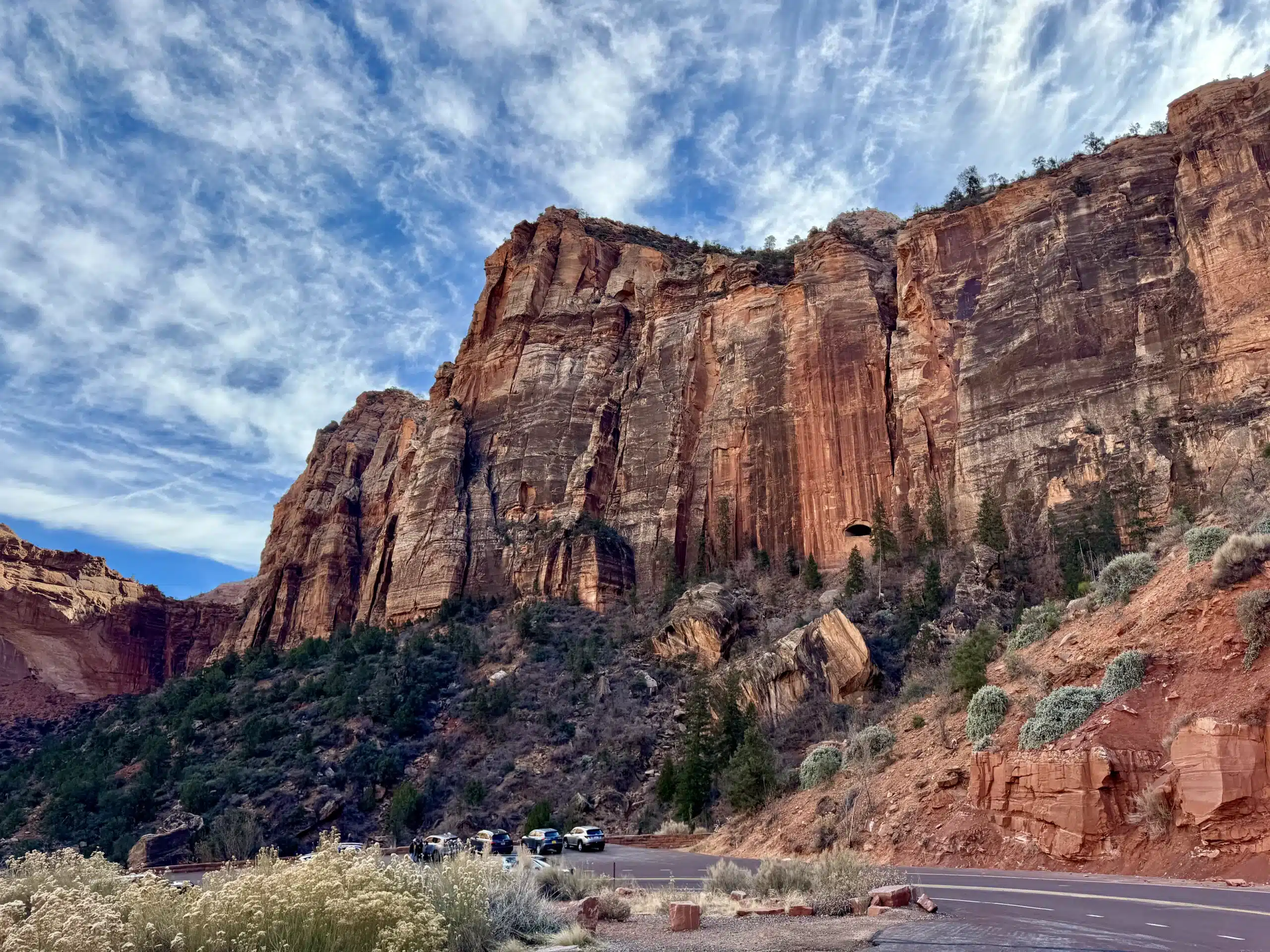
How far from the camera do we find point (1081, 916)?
1018 centimetres

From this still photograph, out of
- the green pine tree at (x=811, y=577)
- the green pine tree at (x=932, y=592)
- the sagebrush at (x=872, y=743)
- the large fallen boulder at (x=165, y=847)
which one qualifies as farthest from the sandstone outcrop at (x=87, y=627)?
the sagebrush at (x=872, y=743)


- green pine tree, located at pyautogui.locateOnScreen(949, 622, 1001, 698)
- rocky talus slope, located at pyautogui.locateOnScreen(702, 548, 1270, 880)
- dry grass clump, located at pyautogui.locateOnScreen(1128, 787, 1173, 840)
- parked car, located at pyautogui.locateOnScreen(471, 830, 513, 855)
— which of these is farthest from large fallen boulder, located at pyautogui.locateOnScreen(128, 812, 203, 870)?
dry grass clump, located at pyautogui.locateOnScreen(1128, 787, 1173, 840)

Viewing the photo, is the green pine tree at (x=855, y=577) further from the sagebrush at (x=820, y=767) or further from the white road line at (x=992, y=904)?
the white road line at (x=992, y=904)

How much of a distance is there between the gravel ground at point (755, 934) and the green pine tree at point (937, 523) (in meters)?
40.0

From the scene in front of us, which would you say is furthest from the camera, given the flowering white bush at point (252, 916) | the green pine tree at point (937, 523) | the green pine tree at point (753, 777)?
the green pine tree at point (937, 523)

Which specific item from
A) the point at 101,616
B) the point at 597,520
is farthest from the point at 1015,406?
the point at 101,616

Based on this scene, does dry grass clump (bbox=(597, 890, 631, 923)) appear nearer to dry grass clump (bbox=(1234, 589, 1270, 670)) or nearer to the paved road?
the paved road

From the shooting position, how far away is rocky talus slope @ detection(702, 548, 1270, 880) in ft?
46.2

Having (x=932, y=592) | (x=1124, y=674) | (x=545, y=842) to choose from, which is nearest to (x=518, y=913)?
(x=1124, y=674)

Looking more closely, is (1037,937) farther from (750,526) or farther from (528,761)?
(750,526)

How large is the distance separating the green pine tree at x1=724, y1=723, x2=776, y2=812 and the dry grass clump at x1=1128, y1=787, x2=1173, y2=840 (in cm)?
1397

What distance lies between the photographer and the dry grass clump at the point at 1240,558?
17422 millimetres

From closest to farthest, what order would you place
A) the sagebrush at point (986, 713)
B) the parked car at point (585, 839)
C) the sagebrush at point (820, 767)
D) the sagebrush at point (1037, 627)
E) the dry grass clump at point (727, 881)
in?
the dry grass clump at point (727, 881) < the sagebrush at point (986, 713) < the sagebrush at point (1037, 627) < the sagebrush at point (820, 767) < the parked car at point (585, 839)

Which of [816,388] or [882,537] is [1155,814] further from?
[816,388]
